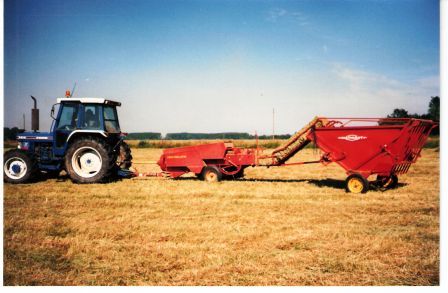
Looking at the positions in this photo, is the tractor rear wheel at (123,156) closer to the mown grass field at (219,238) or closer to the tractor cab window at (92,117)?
the tractor cab window at (92,117)

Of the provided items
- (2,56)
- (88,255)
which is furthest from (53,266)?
(2,56)

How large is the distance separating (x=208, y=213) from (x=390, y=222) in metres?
3.23

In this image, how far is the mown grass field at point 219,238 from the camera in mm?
4004

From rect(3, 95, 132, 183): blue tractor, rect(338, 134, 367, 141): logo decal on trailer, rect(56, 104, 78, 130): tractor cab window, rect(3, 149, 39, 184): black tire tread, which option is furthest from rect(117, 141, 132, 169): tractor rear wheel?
rect(338, 134, 367, 141): logo decal on trailer

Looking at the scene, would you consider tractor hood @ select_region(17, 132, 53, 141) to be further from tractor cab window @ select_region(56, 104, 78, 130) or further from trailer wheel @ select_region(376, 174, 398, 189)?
trailer wheel @ select_region(376, 174, 398, 189)

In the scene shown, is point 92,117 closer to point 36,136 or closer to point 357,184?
point 36,136

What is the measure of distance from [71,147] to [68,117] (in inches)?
38.8

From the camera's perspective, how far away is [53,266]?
421cm

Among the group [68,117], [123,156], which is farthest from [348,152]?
[68,117]

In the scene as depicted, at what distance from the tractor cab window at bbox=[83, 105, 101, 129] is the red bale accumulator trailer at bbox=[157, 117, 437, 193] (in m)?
2.47

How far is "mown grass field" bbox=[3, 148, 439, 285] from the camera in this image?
4004 millimetres

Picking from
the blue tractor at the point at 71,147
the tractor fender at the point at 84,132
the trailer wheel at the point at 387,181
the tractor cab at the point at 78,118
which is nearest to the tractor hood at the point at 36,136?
the blue tractor at the point at 71,147

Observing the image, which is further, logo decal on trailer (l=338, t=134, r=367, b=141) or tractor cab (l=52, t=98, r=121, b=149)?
tractor cab (l=52, t=98, r=121, b=149)

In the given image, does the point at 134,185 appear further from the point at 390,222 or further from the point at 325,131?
the point at 390,222
